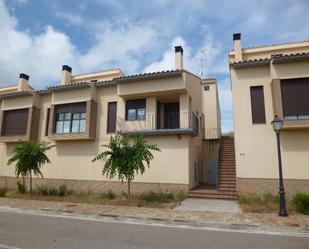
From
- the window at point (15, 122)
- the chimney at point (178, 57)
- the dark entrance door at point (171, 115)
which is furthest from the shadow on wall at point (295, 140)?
the window at point (15, 122)

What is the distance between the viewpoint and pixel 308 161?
41.3 ft

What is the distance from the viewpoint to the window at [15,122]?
64.1 feet

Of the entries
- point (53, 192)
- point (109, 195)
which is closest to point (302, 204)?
point (109, 195)

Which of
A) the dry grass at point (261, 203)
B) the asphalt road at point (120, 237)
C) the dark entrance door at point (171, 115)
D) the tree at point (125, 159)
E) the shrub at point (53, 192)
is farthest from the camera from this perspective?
the dark entrance door at point (171, 115)

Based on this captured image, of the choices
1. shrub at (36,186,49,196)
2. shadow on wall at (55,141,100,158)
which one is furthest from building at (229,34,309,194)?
shrub at (36,186,49,196)

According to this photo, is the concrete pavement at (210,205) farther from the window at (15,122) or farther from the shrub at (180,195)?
the window at (15,122)

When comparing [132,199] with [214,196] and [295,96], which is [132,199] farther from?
[295,96]

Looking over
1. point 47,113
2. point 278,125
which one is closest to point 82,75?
point 47,113

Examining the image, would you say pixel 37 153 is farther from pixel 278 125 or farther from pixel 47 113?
pixel 278 125

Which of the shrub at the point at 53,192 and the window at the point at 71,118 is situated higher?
the window at the point at 71,118

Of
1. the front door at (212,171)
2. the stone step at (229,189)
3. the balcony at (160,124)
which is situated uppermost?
the balcony at (160,124)

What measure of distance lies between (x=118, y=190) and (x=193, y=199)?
4.87m

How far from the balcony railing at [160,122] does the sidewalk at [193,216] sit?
6.01 metres

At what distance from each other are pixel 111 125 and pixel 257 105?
372 inches
